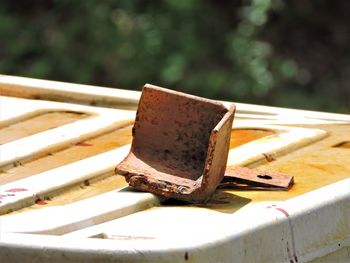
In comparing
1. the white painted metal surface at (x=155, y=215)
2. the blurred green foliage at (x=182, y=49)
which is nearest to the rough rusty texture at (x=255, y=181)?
the white painted metal surface at (x=155, y=215)

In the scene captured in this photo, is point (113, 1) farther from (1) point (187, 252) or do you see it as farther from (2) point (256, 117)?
(1) point (187, 252)

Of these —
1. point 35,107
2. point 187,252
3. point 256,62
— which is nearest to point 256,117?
point 35,107

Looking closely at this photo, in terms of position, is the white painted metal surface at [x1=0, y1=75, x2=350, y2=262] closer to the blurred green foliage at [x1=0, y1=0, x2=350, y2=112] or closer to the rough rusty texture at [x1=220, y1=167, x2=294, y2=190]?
the rough rusty texture at [x1=220, y1=167, x2=294, y2=190]

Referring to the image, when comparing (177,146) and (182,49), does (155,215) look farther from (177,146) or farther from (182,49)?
(182,49)

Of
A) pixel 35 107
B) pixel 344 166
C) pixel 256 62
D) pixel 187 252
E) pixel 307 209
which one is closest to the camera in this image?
pixel 187 252

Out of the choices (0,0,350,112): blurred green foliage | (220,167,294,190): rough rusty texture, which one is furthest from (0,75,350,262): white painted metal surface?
(0,0,350,112): blurred green foliage

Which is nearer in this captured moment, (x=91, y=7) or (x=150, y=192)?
(x=150, y=192)

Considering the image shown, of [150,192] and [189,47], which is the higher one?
[150,192]
